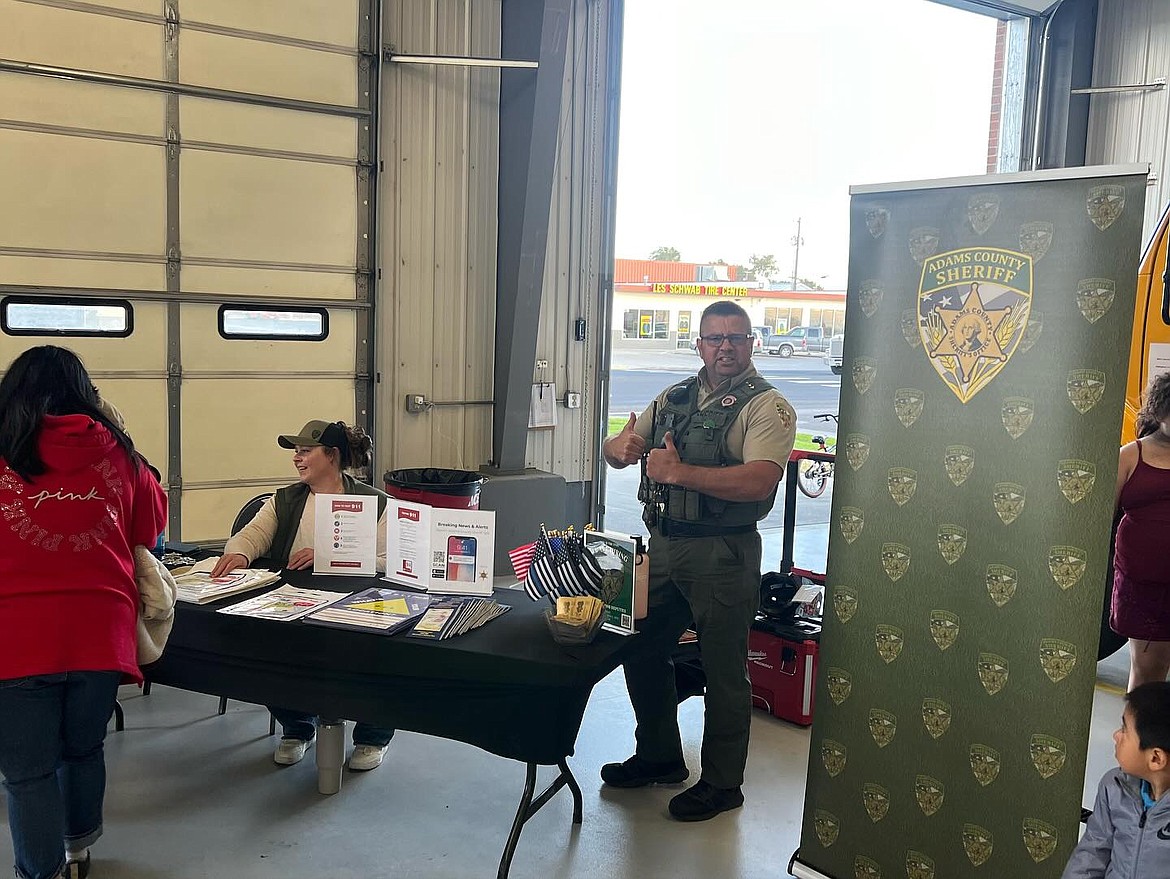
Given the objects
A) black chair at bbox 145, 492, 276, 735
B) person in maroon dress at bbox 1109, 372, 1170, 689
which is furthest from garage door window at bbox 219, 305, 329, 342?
person in maroon dress at bbox 1109, 372, 1170, 689

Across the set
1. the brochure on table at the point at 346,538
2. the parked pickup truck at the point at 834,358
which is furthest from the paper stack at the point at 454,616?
the parked pickup truck at the point at 834,358

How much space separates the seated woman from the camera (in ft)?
12.0

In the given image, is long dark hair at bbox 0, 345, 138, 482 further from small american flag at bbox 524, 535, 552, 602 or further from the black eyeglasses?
the black eyeglasses

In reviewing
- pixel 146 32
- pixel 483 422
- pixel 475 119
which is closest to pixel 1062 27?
pixel 475 119

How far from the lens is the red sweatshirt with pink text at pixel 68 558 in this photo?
8.09ft

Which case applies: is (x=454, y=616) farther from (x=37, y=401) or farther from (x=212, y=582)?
(x=37, y=401)

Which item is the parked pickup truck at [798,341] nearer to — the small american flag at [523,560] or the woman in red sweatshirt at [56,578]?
the small american flag at [523,560]

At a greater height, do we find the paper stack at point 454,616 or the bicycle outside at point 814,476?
the paper stack at point 454,616

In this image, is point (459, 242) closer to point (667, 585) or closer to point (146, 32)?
point (146, 32)

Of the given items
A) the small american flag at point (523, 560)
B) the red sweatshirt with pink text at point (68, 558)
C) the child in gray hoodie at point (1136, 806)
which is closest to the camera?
the child in gray hoodie at point (1136, 806)

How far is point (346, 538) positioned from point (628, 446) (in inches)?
41.4

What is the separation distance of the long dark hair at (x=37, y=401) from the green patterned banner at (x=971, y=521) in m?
2.03

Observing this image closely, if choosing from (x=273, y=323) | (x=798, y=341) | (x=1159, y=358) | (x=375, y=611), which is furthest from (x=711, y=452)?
(x=798, y=341)

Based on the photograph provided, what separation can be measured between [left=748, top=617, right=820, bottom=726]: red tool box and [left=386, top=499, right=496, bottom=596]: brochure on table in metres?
1.52
